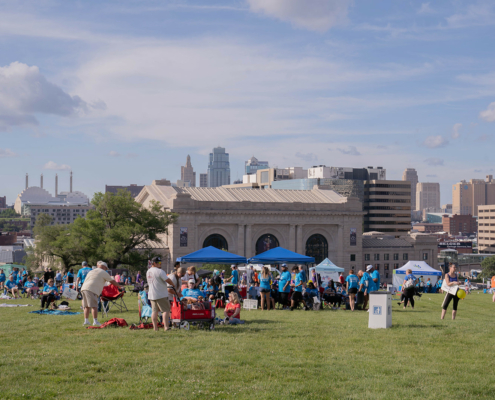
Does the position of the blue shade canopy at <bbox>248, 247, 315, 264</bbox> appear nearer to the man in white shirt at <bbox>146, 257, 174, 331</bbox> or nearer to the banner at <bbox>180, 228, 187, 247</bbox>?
the man in white shirt at <bbox>146, 257, 174, 331</bbox>

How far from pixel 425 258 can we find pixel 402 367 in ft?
301

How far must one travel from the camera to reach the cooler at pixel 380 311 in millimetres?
14438

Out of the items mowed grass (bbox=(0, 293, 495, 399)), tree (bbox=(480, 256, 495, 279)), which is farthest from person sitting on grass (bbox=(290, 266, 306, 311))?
tree (bbox=(480, 256, 495, 279))

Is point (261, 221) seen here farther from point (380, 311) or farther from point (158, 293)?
point (158, 293)

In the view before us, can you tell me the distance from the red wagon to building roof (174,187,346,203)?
206ft

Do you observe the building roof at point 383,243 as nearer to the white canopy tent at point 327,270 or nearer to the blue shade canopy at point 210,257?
the white canopy tent at point 327,270

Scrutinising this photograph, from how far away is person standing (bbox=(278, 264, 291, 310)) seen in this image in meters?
21.0

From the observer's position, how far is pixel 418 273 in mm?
40750

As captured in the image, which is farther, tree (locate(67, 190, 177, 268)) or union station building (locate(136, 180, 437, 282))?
union station building (locate(136, 180, 437, 282))

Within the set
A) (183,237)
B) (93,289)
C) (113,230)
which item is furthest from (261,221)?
(93,289)

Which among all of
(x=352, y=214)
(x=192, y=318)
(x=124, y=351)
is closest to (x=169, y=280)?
(x=192, y=318)

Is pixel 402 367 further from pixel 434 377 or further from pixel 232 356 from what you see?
pixel 232 356

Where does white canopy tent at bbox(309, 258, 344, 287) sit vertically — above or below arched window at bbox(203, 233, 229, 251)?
below

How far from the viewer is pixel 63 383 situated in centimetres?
870
